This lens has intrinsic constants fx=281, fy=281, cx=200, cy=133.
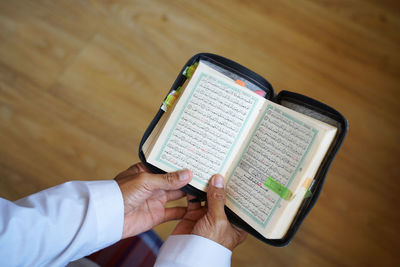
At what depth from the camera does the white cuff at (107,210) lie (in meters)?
0.71

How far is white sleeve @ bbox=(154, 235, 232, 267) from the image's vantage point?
69cm

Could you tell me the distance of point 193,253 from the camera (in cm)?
69

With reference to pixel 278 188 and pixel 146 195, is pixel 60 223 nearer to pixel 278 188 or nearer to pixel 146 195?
pixel 146 195

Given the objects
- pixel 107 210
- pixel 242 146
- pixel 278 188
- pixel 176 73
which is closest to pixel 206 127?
pixel 242 146

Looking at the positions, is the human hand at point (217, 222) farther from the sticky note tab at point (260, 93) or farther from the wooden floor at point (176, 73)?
the wooden floor at point (176, 73)

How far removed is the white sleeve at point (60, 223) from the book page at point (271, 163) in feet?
1.05

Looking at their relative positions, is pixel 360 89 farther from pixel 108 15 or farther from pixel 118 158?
pixel 108 15

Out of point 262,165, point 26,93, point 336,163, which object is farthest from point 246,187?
point 26,93

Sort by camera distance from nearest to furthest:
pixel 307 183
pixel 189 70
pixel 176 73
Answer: pixel 307 183, pixel 189 70, pixel 176 73

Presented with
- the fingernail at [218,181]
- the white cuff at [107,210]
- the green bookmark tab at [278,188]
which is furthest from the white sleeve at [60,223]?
the green bookmark tab at [278,188]

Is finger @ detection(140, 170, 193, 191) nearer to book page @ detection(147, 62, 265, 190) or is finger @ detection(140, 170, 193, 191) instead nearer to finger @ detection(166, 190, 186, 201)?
book page @ detection(147, 62, 265, 190)

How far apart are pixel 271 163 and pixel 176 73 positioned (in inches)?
31.1

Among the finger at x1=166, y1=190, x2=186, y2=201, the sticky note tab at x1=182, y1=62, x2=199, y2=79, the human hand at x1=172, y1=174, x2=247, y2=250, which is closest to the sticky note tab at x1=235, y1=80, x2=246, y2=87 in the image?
the sticky note tab at x1=182, y1=62, x2=199, y2=79

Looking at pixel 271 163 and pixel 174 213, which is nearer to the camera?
pixel 271 163
